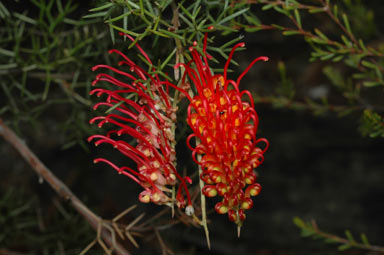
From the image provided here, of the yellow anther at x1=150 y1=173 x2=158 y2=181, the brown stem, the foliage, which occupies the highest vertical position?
the yellow anther at x1=150 y1=173 x2=158 y2=181

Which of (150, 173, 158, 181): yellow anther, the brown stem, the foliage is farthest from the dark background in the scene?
(150, 173, 158, 181): yellow anther

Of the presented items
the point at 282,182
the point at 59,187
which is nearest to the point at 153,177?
the point at 59,187

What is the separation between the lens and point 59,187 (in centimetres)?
Answer: 87

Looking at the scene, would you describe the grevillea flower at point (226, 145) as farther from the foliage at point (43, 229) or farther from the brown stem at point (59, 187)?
the foliage at point (43, 229)

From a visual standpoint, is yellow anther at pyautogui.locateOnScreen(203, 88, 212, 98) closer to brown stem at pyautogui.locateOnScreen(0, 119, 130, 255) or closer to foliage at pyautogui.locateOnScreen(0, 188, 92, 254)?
brown stem at pyautogui.locateOnScreen(0, 119, 130, 255)

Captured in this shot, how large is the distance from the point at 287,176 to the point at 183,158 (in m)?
1.02

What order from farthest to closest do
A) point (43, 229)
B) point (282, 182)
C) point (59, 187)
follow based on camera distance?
point (282, 182) < point (43, 229) < point (59, 187)

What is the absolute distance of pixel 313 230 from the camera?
3.30 ft

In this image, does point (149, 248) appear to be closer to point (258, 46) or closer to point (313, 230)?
point (313, 230)

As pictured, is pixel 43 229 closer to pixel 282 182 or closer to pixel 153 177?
pixel 153 177

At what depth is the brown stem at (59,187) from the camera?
795 mm

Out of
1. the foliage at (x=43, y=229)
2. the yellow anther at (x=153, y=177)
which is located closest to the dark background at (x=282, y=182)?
the foliage at (x=43, y=229)

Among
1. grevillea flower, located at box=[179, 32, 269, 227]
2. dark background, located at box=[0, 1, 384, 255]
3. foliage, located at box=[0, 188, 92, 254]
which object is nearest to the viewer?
grevillea flower, located at box=[179, 32, 269, 227]

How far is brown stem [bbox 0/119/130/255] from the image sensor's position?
795 mm
